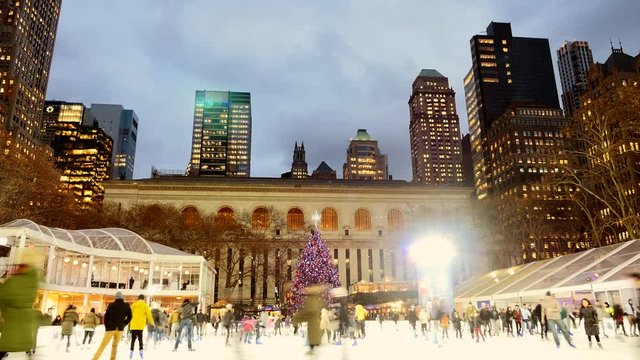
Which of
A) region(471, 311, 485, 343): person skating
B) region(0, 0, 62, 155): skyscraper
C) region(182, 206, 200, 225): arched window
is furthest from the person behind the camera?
region(0, 0, 62, 155): skyscraper

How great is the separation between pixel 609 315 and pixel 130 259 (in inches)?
1302

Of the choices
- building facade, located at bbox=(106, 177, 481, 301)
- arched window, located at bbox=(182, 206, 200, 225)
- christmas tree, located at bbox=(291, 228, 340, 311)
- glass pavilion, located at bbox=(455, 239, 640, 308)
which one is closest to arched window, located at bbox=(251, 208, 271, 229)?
building facade, located at bbox=(106, 177, 481, 301)

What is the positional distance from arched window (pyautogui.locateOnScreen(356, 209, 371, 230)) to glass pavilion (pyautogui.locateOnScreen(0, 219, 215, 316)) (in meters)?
37.5

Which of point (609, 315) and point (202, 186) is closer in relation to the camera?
point (609, 315)

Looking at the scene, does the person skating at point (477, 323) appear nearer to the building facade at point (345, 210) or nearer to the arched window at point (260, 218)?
the building facade at point (345, 210)

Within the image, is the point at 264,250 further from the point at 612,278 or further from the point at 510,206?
the point at 612,278

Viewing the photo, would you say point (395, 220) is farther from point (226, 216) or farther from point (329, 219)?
point (226, 216)

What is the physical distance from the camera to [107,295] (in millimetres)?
36531

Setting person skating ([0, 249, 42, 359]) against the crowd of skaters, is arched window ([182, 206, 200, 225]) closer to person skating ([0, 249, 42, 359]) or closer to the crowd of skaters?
the crowd of skaters

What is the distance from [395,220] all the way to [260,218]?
23096 millimetres

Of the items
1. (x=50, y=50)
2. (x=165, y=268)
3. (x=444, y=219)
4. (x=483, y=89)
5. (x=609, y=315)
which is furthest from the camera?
(x=483, y=89)

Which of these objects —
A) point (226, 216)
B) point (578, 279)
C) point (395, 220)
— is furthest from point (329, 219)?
point (578, 279)

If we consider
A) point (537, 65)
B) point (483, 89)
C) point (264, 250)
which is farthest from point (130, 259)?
point (537, 65)

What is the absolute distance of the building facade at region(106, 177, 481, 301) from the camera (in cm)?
7219
